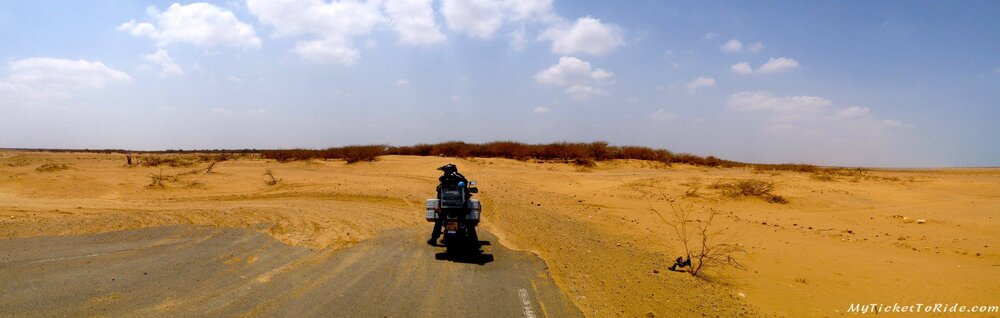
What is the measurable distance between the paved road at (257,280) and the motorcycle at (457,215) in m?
0.31

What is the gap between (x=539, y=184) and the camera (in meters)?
20.6

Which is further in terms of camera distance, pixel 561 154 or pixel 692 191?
pixel 561 154

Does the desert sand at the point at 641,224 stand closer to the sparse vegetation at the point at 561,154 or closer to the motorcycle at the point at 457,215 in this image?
the motorcycle at the point at 457,215

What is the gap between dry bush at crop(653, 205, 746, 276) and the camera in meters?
7.85

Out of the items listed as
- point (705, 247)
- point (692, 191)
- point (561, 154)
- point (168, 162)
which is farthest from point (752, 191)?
point (168, 162)

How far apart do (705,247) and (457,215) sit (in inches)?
174

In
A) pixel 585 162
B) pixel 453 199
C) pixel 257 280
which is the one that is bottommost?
pixel 257 280

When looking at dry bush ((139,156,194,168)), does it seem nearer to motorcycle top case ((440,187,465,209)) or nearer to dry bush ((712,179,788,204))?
motorcycle top case ((440,187,465,209))

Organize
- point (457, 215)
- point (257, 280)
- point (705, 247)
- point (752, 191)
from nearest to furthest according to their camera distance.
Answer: point (257, 280) → point (457, 215) → point (705, 247) → point (752, 191)

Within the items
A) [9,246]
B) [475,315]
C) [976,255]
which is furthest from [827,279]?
[9,246]

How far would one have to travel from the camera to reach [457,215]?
802 centimetres

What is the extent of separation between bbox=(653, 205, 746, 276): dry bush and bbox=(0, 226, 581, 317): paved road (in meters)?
2.59

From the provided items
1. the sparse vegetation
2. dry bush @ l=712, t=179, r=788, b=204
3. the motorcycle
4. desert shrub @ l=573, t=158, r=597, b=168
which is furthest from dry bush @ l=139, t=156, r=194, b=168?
dry bush @ l=712, t=179, r=788, b=204

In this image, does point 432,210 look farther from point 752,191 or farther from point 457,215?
point 752,191
